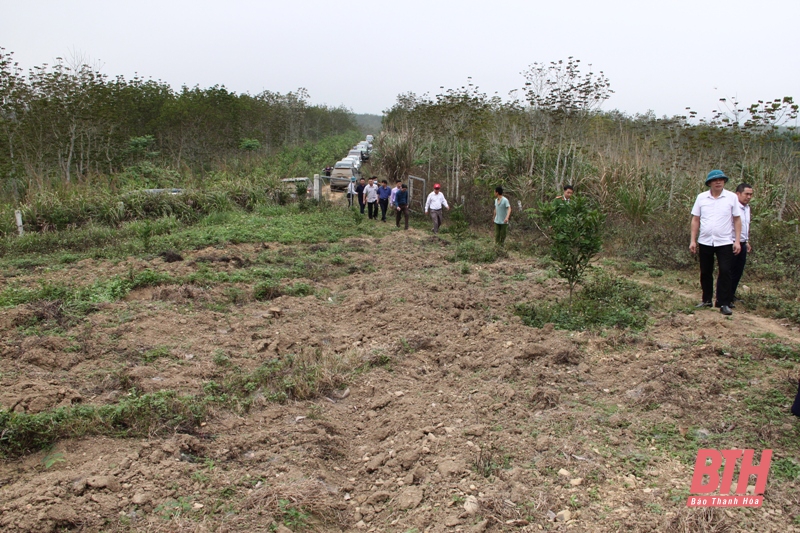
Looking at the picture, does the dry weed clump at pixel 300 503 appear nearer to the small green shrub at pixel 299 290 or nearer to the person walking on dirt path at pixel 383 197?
the small green shrub at pixel 299 290

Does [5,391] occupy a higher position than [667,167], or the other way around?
[667,167]

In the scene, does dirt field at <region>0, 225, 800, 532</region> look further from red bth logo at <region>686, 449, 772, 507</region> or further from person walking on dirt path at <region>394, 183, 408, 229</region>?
person walking on dirt path at <region>394, 183, 408, 229</region>

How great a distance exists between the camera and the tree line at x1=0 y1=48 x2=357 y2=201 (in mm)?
17297

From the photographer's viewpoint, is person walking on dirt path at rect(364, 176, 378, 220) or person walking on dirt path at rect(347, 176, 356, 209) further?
person walking on dirt path at rect(347, 176, 356, 209)

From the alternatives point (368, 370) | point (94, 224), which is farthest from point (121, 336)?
point (94, 224)

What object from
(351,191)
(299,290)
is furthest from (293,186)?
(299,290)

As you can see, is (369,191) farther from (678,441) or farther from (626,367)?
(678,441)

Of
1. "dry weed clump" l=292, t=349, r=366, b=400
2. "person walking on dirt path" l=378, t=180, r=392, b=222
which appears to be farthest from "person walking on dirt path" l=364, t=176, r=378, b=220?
"dry weed clump" l=292, t=349, r=366, b=400

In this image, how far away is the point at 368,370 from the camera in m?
5.13

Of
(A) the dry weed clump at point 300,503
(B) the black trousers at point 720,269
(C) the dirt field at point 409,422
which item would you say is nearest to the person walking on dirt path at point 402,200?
(C) the dirt field at point 409,422

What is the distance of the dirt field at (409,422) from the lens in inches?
114

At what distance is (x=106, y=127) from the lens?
2048 cm

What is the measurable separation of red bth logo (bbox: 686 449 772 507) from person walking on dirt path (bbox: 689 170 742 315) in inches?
129

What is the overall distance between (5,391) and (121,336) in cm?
150
